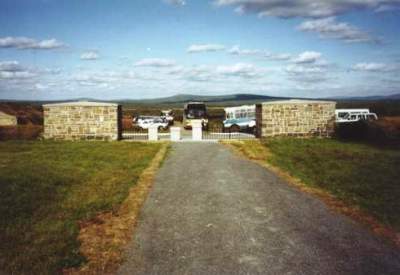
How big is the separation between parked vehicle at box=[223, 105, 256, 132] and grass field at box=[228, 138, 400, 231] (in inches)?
398

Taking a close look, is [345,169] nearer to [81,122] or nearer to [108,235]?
[108,235]

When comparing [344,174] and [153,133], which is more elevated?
[153,133]

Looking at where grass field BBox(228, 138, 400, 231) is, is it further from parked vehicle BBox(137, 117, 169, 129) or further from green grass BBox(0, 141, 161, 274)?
parked vehicle BBox(137, 117, 169, 129)

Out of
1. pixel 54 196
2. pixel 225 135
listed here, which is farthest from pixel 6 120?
pixel 54 196

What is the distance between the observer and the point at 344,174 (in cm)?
1405

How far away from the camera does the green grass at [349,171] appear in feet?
32.8

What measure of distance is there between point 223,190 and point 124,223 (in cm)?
375

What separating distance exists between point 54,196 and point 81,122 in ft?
51.6

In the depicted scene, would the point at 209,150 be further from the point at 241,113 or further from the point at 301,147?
the point at 241,113

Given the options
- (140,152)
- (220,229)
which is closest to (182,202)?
(220,229)

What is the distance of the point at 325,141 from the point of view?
2491cm

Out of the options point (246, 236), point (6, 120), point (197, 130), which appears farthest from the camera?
point (6, 120)

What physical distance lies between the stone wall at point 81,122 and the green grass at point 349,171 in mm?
10130

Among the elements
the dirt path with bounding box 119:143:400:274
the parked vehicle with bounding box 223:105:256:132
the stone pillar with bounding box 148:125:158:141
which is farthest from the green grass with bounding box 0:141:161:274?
the parked vehicle with bounding box 223:105:256:132
